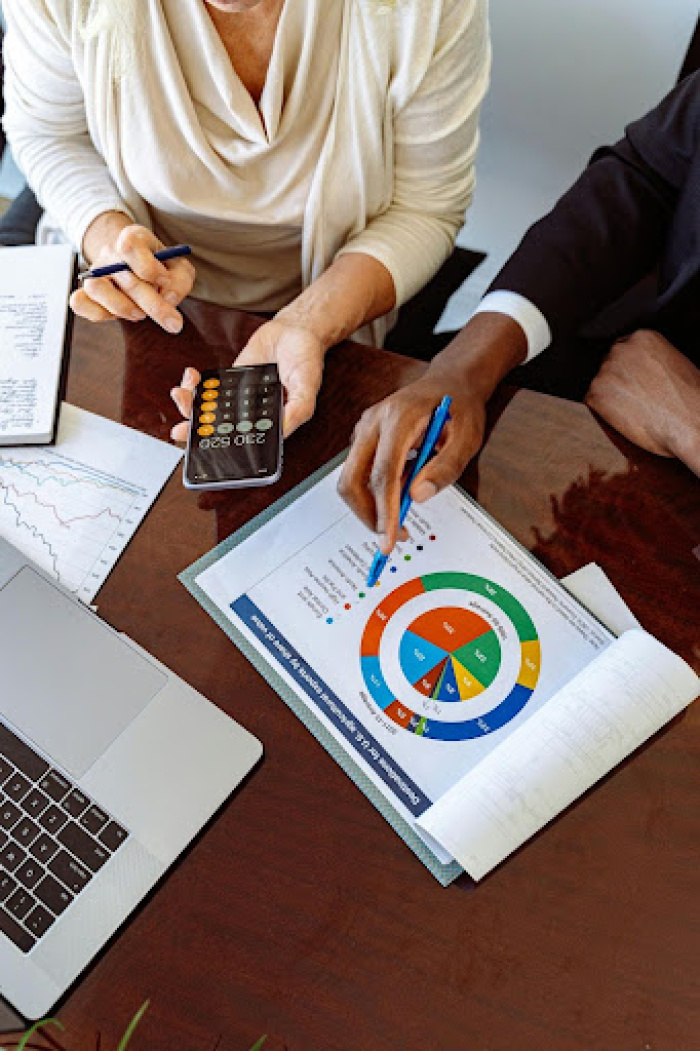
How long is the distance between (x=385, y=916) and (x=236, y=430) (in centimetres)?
37

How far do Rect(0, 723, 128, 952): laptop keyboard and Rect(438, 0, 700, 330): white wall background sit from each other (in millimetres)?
1101

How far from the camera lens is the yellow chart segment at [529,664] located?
2.11ft

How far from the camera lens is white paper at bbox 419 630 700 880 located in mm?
581

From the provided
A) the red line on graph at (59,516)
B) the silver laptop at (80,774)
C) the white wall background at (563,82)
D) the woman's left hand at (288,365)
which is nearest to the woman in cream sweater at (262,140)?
the woman's left hand at (288,365)

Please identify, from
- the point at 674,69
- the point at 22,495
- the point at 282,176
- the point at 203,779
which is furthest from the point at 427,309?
the point at 203,779

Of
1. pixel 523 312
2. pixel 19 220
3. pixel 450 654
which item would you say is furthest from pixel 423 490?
pixel 19 220

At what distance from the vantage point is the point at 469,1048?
0.55 metres

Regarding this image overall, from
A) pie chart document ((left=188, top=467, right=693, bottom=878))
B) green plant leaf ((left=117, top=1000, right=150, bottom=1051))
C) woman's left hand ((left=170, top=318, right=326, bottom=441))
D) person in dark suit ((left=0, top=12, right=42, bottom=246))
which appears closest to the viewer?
green plant leaf ((left=117, top=1000, right=150, bottom=1051))

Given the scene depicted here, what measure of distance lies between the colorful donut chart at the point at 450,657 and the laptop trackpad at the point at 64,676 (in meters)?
0.16

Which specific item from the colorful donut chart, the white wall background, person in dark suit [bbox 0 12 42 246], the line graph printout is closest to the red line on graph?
the line graph printout

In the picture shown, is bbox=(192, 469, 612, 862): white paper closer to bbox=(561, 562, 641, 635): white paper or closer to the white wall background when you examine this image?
bbox=(561, 562, 641, 635): white paper

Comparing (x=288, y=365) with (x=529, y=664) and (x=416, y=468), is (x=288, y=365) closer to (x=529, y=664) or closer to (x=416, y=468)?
(x=416, y=468)

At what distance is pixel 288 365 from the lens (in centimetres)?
77

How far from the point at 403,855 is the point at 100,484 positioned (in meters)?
0.37
